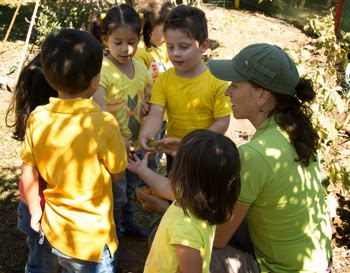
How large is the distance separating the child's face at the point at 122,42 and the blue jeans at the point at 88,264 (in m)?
1.15

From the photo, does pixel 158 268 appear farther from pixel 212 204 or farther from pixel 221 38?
pixel 221 38

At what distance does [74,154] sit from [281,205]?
0.96m

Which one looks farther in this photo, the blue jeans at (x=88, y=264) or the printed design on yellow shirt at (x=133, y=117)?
the printed design on yellow shirt at (x=133, y=117)

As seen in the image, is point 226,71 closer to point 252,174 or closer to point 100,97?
point 252,174

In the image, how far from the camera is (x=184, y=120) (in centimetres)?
291

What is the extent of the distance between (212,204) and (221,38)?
25.8ft

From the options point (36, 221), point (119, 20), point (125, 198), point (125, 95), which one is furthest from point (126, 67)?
point (36, 221)

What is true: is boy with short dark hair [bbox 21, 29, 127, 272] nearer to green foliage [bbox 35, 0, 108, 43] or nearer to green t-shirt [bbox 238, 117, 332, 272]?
green t-shirt [bbox 238, 117, 332, 272]

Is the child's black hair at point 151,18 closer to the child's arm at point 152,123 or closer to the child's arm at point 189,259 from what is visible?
the child's arm at point 152,123

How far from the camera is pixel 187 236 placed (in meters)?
1.75

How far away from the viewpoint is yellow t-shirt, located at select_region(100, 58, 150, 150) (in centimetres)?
275

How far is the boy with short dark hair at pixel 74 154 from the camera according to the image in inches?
78.4

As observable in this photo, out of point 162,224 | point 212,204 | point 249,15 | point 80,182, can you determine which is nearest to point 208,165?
point 212,204

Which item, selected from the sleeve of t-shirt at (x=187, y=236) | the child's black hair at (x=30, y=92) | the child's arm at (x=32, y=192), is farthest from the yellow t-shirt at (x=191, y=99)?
the sleeve of t-shirt at (x=187, y=236)
